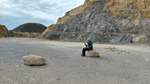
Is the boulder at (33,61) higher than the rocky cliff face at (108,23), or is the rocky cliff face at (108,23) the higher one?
the rocky cliff face at (108,23)

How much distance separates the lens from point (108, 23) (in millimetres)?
31938

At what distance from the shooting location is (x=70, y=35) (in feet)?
114

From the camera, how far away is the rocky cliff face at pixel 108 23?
1111 inches

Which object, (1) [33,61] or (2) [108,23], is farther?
(2) [108,23]

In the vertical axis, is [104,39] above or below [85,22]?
below

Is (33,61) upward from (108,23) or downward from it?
downward

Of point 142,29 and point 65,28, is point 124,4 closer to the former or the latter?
point 142,29

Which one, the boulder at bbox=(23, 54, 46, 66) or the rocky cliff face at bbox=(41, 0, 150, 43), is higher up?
the rocky cliff face at bbox=(41, 0, 150, 43)

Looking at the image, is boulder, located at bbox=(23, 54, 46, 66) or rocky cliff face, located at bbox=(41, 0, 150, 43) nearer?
boulder, located at bbox=(23, 54, 46, 66)

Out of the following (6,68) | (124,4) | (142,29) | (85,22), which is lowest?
(6,68)

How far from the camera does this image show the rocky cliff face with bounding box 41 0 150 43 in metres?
28.2

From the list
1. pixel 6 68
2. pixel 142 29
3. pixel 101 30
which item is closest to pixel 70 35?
pixel 101 30

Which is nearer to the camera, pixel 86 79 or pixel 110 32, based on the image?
pixel 86 79

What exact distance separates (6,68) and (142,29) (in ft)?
88.5
